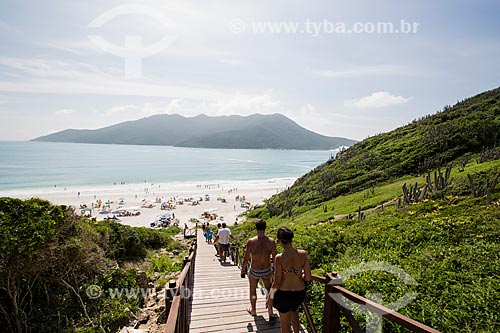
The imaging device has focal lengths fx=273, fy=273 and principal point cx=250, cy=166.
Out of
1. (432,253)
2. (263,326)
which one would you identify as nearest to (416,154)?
(432,253)

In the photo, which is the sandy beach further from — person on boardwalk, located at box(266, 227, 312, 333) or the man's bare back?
person on boardwalk, located at box(266, 227, 312, 333)

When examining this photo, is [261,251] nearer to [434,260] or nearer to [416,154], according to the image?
[434,260]

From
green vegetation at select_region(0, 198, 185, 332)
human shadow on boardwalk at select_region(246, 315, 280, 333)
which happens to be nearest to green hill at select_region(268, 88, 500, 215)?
green vegetation at select_region(0, 198, 185, 332)

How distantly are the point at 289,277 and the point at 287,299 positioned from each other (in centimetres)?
35

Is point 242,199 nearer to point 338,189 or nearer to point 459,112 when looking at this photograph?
point 338,189

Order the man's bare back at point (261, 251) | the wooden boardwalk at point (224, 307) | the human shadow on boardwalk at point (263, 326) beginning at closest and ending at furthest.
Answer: the human shadow on boardwalk at point (263, 326), the wooden boardwalk at point (224, 307), the man's bare back at point (261, 251)

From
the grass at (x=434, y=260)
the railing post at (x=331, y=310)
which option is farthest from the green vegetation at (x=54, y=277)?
the railing post at (x=331, y=310)

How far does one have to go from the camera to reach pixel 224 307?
5.82m

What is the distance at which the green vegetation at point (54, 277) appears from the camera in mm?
7773

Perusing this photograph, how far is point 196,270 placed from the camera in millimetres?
9359

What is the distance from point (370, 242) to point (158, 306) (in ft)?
23.9

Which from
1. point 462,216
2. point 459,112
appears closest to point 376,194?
point 462,216

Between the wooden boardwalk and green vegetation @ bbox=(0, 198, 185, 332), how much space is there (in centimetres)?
337

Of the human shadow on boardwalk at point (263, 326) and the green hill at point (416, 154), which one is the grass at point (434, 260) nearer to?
the human shadow on boardwalk at point (263, 326)
